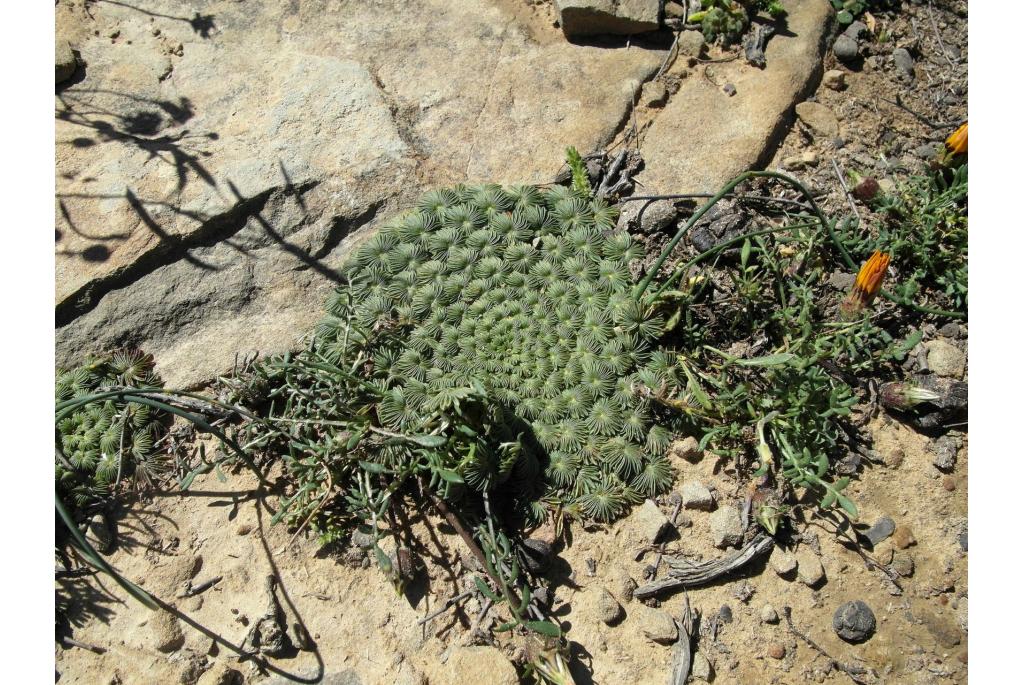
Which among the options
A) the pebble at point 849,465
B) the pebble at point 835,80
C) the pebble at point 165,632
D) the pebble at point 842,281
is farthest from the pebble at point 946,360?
the pebble at point 165,632

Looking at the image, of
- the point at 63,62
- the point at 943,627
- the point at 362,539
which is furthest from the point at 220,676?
the point at 63,62

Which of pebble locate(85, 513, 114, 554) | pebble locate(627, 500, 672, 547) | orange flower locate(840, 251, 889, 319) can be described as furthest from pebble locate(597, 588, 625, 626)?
pebble locate(85, 513, 114, 554)

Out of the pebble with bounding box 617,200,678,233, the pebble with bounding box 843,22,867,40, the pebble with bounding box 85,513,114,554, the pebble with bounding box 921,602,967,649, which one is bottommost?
the pebble with bounding box 921,602,967,649

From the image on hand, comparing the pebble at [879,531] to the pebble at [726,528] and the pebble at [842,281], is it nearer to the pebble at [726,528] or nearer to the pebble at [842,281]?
the pebble at [726,528]

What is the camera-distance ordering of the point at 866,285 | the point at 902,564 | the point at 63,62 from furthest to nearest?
the point at 63,62 → the point at 866,285 → the point at 902,564

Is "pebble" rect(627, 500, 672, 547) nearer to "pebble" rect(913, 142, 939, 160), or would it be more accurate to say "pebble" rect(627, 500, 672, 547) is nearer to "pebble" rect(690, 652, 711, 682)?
"pebble" rect(690, 652, 711, 682)

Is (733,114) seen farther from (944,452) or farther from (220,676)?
(220,676)
